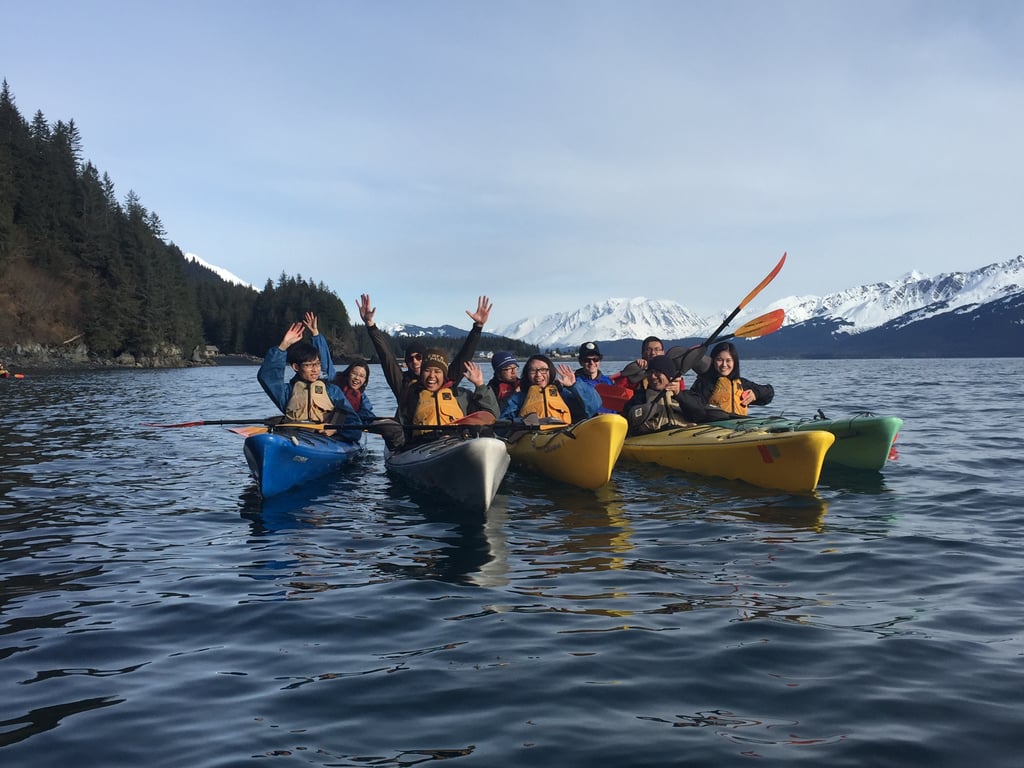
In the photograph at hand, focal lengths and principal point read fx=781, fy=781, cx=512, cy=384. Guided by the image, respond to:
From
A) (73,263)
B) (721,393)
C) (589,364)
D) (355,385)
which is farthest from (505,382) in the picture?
(73,263)

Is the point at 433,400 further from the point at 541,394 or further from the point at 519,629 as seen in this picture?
the point at 519,629

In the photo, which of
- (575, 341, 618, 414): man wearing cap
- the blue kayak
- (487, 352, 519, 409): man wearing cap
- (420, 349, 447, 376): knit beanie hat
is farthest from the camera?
(575, 341, 618, 414): man wearing cap

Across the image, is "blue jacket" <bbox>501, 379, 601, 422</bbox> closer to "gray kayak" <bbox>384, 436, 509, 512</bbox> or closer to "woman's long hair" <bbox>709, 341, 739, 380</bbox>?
"woman's long hair" <bbox>709, 341, 739, 380</bbox>

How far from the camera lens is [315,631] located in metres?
5.54

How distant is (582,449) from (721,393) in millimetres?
3923

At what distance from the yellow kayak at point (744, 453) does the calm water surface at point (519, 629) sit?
461 millimetres

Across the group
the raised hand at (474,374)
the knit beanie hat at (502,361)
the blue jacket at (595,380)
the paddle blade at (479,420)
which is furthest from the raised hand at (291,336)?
the blue jacket at (595,380)

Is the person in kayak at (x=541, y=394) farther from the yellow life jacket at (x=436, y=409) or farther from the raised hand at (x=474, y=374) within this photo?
the yellow life jacket at (x=436, y=409)

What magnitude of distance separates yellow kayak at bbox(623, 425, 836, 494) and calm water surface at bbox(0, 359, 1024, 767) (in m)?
0.46

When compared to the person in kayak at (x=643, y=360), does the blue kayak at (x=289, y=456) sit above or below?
below

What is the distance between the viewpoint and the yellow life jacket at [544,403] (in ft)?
42.1

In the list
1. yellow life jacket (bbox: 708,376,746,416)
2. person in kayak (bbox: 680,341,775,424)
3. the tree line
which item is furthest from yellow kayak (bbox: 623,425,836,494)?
the tree line

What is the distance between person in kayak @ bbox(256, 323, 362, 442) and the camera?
1206 cm

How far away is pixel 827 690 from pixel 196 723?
3435 millimetres
